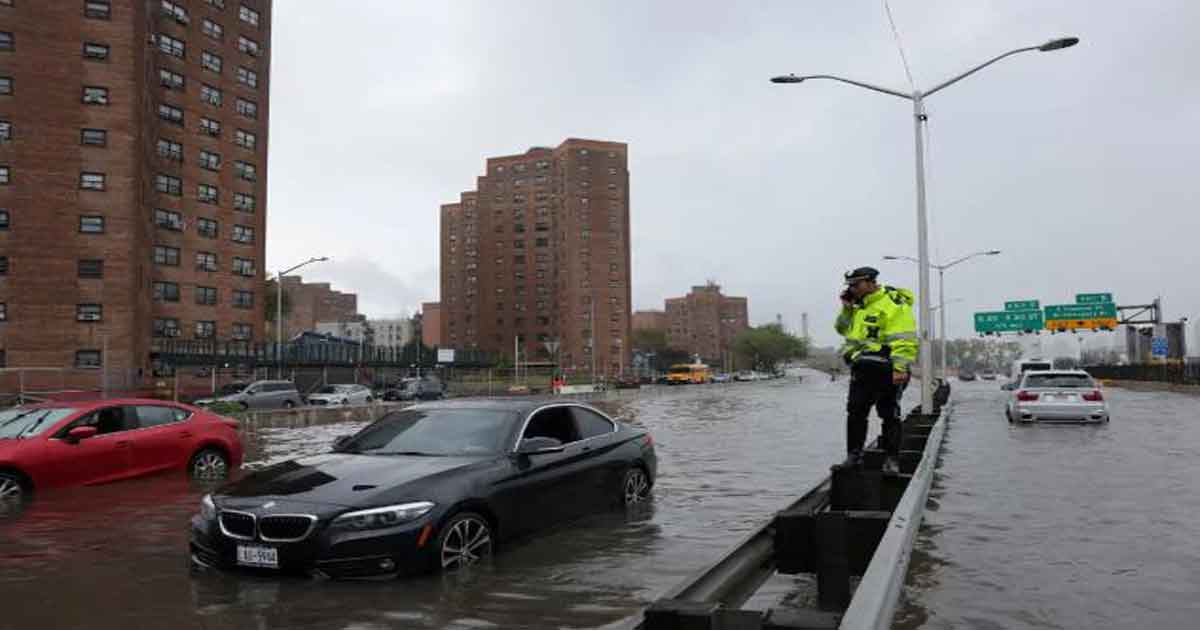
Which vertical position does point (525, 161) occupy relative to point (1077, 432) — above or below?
above

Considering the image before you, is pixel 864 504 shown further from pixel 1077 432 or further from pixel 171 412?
pixel 1077 432

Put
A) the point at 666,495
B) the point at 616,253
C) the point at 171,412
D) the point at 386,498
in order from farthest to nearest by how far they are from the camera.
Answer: the point at 616,253, the point at 171,412, the point at 666,495, the point at 386,498

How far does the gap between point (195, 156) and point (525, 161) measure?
76.7 metres

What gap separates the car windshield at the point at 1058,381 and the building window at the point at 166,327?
5378cm

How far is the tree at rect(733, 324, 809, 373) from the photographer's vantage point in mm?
167375

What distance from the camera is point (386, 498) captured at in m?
6.16

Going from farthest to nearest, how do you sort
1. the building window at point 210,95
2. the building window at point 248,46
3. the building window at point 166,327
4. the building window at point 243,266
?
the building window at point 248,46, the building window at point 243,266, the building window at point 210,95, the building window at point 166,327

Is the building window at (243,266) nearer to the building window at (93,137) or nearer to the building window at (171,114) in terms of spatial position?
the building window at (171,114)

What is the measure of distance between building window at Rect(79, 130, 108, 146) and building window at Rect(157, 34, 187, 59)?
1309cm

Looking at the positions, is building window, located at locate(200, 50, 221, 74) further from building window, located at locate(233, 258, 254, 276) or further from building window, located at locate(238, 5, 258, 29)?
building window, located at locate(233, 258, 254, 276)

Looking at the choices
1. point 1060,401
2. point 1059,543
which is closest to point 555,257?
point 1060,401

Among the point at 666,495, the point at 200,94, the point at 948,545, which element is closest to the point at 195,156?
the point at 200,94

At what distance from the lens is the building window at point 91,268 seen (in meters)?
49.3

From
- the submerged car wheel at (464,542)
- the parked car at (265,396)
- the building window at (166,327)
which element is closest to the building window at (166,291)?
the building window at (166,327)
